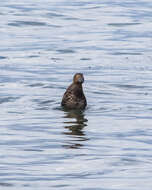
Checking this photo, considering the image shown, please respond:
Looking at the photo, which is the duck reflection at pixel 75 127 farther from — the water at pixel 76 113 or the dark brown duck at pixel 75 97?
the dark brown duck at pixel 75 97

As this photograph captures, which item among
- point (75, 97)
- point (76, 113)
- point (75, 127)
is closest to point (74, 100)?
point (75, 97)

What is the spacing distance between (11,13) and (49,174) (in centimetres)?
2141

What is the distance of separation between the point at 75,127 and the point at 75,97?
5.92ft

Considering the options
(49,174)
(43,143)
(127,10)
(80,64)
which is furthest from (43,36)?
(49,174)

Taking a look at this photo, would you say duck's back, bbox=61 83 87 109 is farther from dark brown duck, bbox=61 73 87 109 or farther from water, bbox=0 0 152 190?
water, bbox=0 0 152 190

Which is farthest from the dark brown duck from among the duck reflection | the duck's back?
the duck reflection

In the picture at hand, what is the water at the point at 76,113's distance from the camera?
1059 centimetres

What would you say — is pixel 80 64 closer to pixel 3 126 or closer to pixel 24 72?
pixel 24 72

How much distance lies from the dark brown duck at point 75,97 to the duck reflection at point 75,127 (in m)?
0.18

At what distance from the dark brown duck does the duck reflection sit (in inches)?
7.1

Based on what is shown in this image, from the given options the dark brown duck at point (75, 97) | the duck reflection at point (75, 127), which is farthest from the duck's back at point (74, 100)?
the duck reflection at point (75, 127)

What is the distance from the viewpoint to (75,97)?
15695 mm

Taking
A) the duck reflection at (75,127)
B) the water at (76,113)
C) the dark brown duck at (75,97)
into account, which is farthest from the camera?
the dark brown duck at (75,97)

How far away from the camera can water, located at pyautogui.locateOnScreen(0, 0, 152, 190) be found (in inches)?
417
